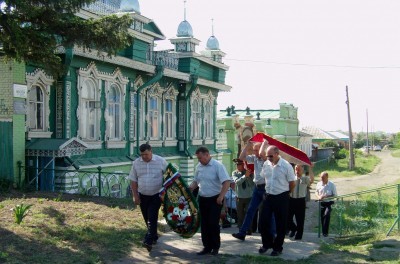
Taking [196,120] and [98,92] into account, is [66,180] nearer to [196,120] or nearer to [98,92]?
[98,92]

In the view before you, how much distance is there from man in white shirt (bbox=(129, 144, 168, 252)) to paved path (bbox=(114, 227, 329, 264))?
9.8 inches

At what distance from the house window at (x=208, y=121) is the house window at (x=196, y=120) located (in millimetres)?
952

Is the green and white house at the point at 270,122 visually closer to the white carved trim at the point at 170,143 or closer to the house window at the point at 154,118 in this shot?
the white carved trim at the point at 170,143

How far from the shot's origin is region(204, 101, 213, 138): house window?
2617 centimetres

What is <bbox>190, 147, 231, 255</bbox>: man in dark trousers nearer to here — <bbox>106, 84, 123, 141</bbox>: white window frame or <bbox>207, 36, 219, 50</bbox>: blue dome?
<bbox>106, 84, 123, 141</bbox>: white window frame

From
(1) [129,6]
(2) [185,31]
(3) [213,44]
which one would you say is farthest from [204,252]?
(3) [213,44]

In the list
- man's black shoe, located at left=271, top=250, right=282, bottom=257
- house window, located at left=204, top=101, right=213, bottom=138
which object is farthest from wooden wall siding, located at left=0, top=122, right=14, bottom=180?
house window, located at left=204, top=101, right=213, bottom=138

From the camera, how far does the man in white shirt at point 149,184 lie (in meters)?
7.66

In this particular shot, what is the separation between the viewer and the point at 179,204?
7852 mm

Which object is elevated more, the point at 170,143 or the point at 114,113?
the point at 114,113

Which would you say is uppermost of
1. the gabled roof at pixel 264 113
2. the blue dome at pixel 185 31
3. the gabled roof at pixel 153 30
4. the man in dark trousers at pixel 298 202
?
the blue dome at pixel 185 31

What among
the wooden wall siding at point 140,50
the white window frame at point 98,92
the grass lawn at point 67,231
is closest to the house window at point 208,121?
the wooden wall siding at point 140,50

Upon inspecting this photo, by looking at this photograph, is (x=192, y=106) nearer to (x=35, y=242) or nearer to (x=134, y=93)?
(x=134, y=93)

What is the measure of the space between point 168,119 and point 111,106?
4914 mm
